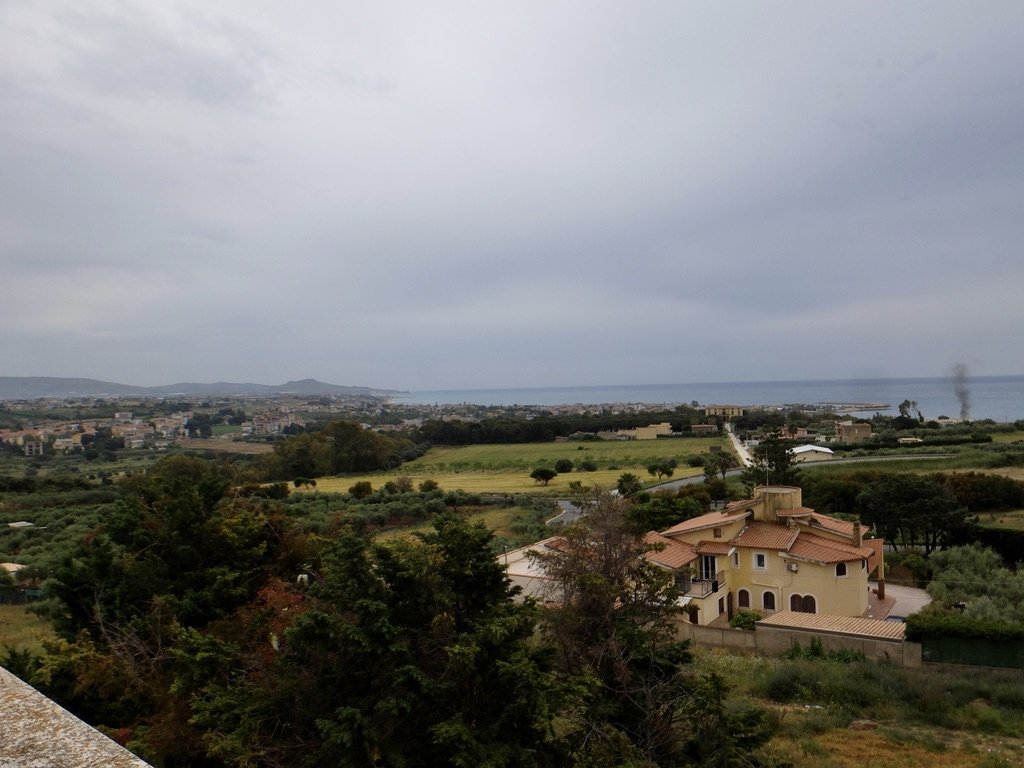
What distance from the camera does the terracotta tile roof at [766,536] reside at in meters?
18.7

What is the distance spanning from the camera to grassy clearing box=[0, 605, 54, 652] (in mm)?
16156

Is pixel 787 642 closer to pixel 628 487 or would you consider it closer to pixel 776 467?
pixel 628 487

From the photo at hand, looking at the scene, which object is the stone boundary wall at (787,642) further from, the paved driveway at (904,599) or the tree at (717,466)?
the tree at (717,466)

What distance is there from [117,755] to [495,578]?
5.67m

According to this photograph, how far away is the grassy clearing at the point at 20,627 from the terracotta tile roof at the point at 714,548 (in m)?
16.9

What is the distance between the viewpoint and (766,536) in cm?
1917

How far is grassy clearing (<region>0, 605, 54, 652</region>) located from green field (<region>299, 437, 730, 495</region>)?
24100 millimetres

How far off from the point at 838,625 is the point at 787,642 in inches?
54.0

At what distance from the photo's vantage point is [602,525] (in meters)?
10.7

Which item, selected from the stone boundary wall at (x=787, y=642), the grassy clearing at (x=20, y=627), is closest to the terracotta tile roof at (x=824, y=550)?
the stone boundary wall at (x=787, y=642)

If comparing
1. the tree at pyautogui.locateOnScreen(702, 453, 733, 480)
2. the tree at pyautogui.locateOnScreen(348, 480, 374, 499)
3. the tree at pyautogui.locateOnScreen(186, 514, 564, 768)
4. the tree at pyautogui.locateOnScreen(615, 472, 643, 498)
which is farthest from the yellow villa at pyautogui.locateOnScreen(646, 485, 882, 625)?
the tree at pyautogui.locateOnScreen(348, 480, 374, 499)

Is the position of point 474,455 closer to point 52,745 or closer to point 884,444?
point 884,444

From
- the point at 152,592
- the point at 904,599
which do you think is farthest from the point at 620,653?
the point at 904,599

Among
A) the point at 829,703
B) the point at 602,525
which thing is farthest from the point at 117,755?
the point at 829,703
